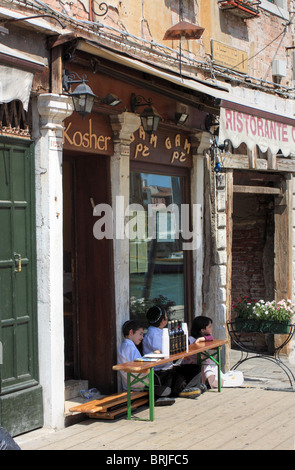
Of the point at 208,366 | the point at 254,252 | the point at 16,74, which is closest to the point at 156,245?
the point at 208,366

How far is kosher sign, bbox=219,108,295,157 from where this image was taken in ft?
26.8

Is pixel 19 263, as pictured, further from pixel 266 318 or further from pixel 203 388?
pixel 266 318

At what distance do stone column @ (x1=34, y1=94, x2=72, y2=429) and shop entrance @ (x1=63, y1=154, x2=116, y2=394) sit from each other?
1.10m

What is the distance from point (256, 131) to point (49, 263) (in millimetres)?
3467

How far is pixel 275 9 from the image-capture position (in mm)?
11875

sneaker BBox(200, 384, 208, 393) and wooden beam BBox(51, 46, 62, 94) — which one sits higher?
wooden beam BBox(51, 46, 62, 94)

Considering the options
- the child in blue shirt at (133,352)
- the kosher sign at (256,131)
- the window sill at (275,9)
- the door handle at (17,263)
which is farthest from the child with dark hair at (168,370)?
the window sill at (275,9)

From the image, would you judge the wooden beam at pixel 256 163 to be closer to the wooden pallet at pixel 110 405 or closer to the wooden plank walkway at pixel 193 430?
the wooden plank walkway at pixel 193 430

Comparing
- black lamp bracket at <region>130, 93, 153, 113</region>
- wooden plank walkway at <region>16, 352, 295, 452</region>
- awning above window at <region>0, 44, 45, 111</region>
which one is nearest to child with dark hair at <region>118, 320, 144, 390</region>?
wooden plank walkway at <region>16, 352, 295, 452</region>

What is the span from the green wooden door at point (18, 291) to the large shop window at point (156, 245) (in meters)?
1.89

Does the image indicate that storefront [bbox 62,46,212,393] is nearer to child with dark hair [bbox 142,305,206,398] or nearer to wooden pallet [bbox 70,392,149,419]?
child with dark hair [bbox 142,305,206,398]

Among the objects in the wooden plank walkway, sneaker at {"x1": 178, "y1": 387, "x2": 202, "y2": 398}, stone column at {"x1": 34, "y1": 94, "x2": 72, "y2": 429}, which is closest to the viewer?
the wooden plank walkway

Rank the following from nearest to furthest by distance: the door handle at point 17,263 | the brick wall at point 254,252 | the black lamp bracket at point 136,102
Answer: the door handle at point 17,263 → the black lamp bracket at point 136,102 → the brick wall at point 254,252

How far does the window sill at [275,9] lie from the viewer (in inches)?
451
